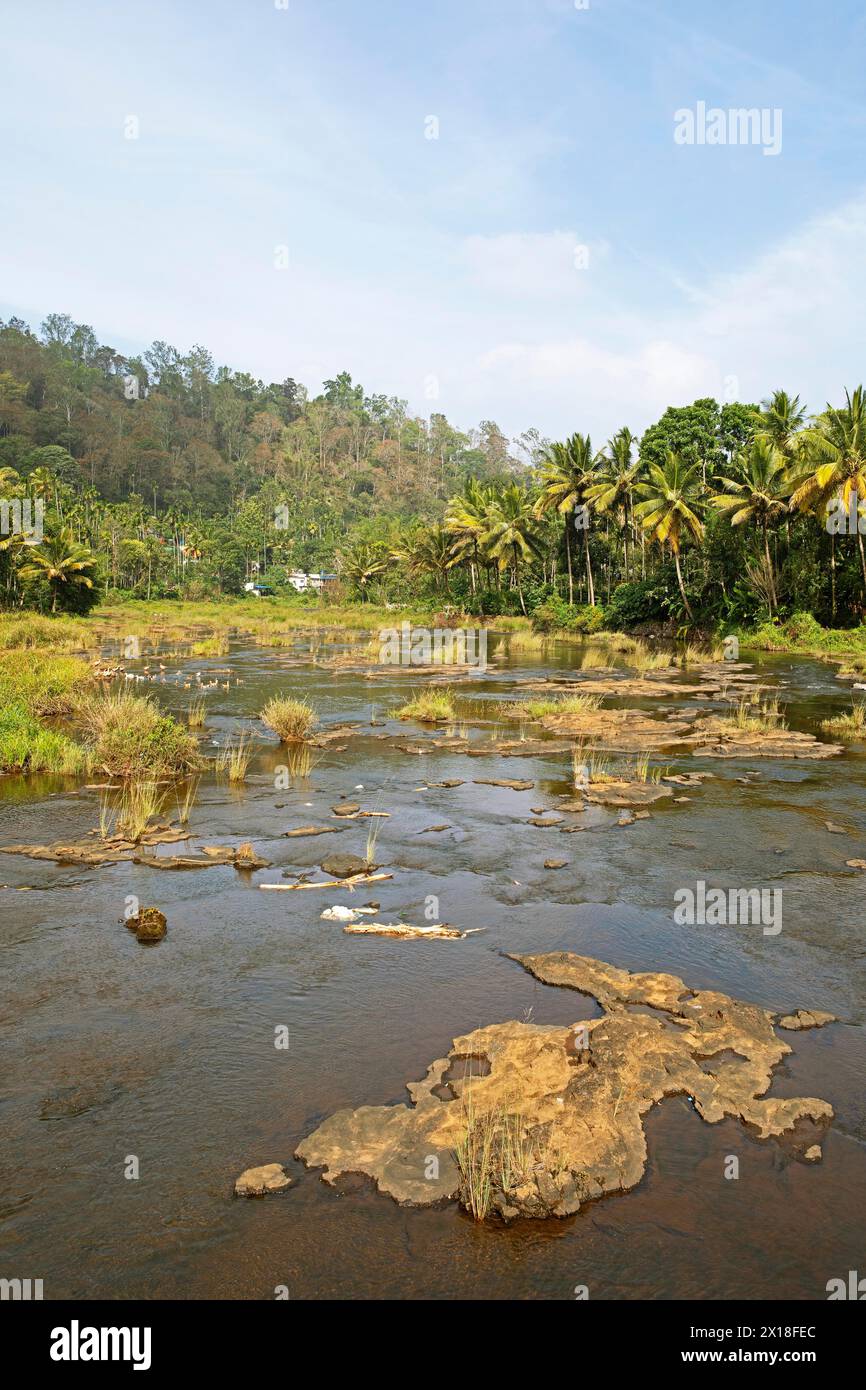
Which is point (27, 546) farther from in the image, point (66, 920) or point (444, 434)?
point (444, 434)

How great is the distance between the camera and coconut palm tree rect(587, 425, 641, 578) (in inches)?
1797

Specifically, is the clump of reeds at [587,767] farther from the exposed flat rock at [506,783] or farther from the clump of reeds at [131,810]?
the clump of reeds at [131,810]

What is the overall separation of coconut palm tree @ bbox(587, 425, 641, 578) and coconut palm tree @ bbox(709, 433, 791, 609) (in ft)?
24.5

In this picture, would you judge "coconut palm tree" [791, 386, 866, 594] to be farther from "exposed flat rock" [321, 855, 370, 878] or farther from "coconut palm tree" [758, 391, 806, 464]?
"exposed flat rock" [321, 855, 370, 878]

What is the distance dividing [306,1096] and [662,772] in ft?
32.7

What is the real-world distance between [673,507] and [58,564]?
101ft

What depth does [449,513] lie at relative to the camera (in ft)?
207

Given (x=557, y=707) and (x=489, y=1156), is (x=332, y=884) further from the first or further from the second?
(x=557, y=707)

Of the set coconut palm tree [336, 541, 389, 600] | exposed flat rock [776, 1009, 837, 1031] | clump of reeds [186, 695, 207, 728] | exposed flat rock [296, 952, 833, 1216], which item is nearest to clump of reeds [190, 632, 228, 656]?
clump of reeds [186, 695, 207, 728]

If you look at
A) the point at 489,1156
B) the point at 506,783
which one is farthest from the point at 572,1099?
the point at 506,783

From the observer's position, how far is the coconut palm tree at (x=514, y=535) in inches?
2029

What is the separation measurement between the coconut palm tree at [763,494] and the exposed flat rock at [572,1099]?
34.8 metres
